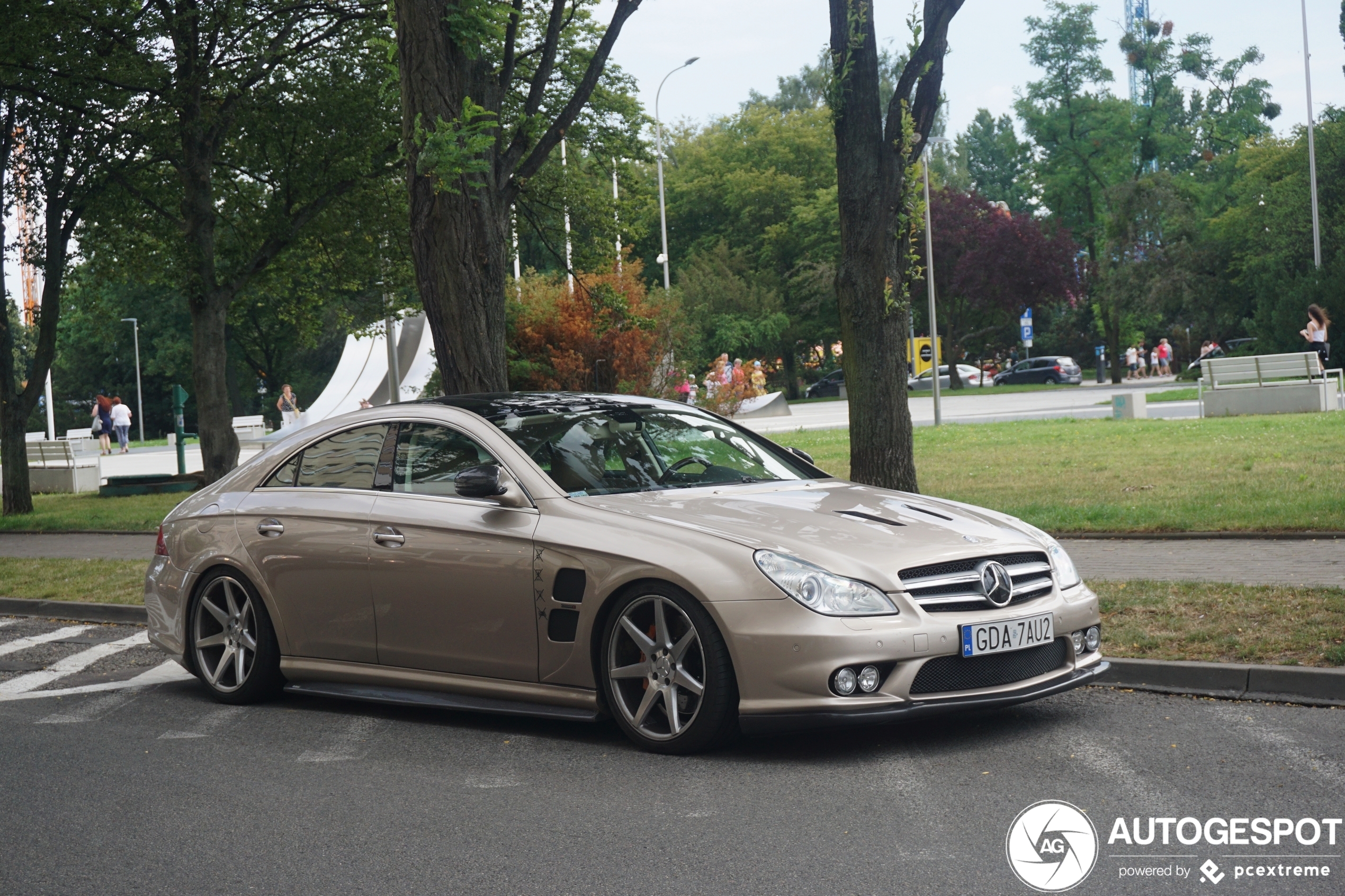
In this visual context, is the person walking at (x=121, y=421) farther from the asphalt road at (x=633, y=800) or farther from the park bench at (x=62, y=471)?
the asphalt road at (x=633, y=800)

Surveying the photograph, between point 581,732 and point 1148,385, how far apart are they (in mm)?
49133

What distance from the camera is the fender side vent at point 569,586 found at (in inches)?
242

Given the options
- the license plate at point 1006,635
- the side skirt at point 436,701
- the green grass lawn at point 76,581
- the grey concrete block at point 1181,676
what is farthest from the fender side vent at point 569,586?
the green grass lawn at point 76,581

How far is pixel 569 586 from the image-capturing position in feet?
20.3

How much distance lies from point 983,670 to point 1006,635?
0.54 feet

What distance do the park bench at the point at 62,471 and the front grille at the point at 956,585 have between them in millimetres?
27749

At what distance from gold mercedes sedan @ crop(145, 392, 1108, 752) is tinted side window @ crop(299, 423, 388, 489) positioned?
0.02m

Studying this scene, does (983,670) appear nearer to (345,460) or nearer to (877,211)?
(345,460)

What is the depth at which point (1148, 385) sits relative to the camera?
5228 cm

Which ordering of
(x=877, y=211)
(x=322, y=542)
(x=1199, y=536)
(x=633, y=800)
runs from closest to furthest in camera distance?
(x=633, y=800), (x=322, y=542), (x=877, y=211), (x=1199, y=536)

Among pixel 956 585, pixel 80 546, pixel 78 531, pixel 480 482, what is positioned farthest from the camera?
pixel 78 531

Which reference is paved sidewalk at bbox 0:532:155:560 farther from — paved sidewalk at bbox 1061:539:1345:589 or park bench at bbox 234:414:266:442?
park bench at bbox 234:414:266:442

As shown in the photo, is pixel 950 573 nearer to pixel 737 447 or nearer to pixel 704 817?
pixel 704 817

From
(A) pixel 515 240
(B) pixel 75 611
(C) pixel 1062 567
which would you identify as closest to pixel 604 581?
(C) pixel 1062 567
